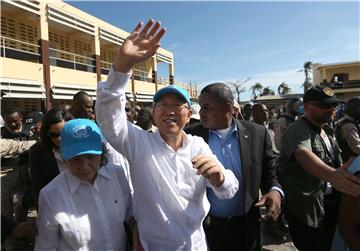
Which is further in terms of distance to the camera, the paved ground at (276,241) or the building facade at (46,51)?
the building facade at (46,51)

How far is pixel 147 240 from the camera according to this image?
169 centimetres

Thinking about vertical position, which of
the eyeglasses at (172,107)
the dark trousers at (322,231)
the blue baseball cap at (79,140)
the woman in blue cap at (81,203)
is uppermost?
the eyeglasses at (172,107)

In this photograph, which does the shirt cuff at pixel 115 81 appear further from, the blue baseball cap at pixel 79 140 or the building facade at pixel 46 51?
the building facade at pixel 46 51

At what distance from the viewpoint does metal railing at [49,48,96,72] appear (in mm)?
15289

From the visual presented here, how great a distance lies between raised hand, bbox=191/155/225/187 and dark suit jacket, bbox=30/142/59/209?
4.38 feet

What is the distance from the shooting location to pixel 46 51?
46.8 feet

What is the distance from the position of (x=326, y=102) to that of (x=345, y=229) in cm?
107

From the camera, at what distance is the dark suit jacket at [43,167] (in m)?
2.41

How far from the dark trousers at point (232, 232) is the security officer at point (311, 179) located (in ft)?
1.59

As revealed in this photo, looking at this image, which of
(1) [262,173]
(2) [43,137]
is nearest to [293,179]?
(1) [262,173]

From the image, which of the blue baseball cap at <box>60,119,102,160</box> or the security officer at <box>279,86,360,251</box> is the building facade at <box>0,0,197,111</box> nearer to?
the security officer at <box>279,86,360,251</box>

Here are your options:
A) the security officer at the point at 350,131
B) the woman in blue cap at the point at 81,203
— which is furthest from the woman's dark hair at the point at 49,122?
the security officer at the point at 350,131

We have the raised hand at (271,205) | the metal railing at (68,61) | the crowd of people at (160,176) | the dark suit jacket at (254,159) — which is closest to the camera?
the crowd of people at (160,176)

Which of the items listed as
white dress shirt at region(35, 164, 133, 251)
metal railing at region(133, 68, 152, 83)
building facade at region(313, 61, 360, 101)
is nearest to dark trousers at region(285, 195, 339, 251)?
white dress shirt at region(35, 164, 133, 251)
